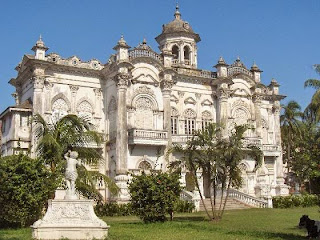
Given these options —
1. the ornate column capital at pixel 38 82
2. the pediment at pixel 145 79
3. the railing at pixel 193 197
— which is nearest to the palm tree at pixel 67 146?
the railing at pixel 193 197

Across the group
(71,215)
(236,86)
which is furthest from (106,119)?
(71,215)

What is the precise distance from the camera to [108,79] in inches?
1252

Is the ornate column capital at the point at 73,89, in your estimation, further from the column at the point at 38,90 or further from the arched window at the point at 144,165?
the arched window at the point at 144,165

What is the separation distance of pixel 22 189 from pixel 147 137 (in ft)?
44.9

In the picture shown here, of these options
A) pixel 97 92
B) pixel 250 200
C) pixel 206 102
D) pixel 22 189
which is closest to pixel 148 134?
pixel 97 92

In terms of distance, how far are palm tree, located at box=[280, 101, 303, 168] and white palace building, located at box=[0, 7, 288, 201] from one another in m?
5.23

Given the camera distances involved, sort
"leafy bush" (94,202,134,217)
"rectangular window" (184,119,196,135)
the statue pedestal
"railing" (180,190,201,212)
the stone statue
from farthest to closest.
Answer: "rectangular window" (184,119,196,135), "railing" (180,190,201,212), "leafy bush" (94,202,134,217), the stone statue, the statue pedestal

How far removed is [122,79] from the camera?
30141mm

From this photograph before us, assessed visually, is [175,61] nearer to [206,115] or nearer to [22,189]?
[206,115]

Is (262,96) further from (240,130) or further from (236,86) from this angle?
(240,130)

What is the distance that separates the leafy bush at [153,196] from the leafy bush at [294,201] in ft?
40.7

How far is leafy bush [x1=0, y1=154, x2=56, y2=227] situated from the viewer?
17672 mm

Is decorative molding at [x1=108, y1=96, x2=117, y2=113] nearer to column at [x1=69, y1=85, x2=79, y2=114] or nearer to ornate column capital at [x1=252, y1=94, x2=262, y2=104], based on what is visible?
column at [x1=69, y1=85, x2=79, y2=114]

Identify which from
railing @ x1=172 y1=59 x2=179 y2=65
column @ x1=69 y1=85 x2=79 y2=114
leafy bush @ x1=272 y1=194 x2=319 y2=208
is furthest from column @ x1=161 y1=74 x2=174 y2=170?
leafy bush @ x1=272 y1=194 x2=319 y2=208
